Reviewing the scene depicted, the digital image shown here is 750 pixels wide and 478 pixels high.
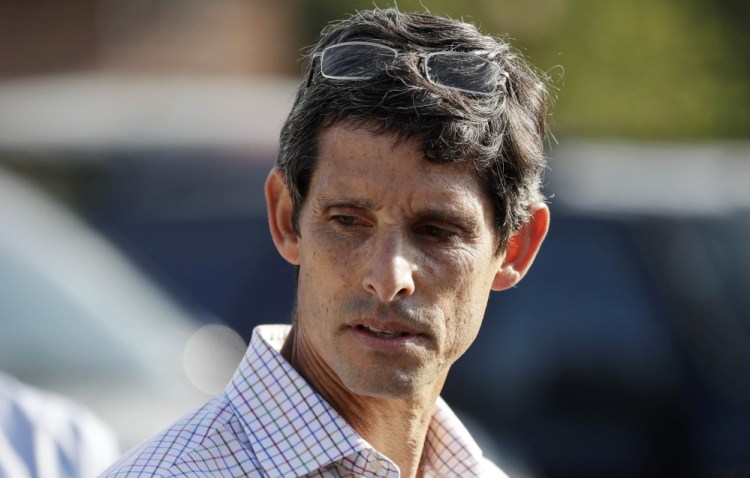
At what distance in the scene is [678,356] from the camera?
6383 mm

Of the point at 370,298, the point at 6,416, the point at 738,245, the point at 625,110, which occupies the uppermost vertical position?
the point at 625,110

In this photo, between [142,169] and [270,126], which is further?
[270,126]

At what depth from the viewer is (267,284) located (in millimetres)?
6277

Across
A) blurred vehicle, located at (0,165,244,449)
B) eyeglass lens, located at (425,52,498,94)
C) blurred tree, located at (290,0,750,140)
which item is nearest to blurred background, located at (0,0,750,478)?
blurred vehicle, located at (0,165,244,449)

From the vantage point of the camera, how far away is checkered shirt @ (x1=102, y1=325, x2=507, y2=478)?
225cm

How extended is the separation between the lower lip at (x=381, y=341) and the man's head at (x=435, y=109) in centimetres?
29

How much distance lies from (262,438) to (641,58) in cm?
1021

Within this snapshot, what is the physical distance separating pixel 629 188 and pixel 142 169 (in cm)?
247

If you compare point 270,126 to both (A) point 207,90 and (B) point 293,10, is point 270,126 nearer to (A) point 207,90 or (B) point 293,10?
(A) point 207,90

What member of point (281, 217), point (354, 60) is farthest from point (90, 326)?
point (354, 60)

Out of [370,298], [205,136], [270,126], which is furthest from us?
[270,126]

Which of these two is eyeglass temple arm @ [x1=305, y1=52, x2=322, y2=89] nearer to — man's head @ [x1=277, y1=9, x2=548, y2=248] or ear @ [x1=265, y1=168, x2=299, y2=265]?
man's head @ [x1=277, y1=9, x2=548, y2=248]

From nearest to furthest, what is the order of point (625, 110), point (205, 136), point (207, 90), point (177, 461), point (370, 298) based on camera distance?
point (177, 461), point (370, 298), point (205, 136), point (207, 90), point (625, 110)

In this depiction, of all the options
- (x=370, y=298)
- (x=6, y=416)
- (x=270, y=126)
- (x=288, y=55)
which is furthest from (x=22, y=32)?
(x=370, y=298)
